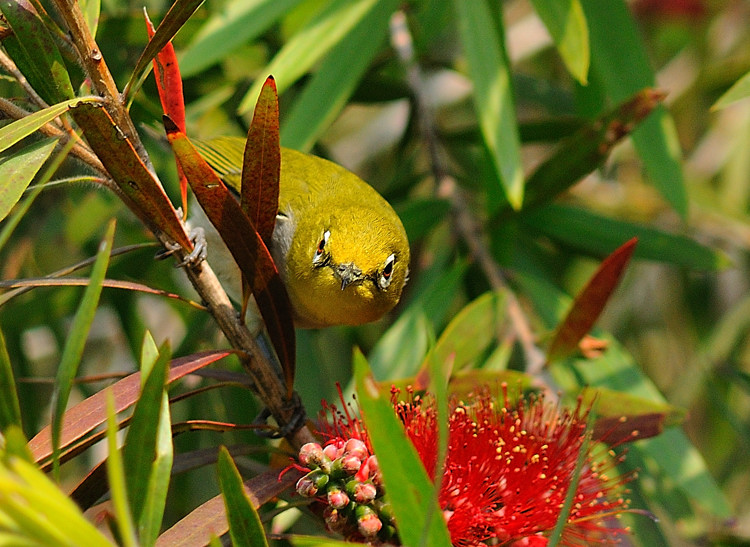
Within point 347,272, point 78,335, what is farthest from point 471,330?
point 78,335

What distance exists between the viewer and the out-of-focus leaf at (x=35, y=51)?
1474 mm

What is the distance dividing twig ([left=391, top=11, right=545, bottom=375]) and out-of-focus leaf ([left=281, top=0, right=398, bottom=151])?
19.6 inches

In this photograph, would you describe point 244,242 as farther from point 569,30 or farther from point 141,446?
point 569,30

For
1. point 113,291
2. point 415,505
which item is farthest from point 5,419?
point 113,291

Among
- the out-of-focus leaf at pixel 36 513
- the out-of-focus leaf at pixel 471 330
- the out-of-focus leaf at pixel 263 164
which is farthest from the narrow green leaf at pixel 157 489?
the out-of-focus leaf at pixel 471 330

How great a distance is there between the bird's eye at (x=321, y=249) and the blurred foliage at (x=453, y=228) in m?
0.32

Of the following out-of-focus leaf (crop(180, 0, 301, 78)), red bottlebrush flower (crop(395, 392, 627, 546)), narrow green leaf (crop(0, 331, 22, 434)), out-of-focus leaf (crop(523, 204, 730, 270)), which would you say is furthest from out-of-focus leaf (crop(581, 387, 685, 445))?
out-of-focus leaf (crop(180, 0, 301, 78))

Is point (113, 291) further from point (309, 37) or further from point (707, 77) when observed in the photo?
point (707, 77)

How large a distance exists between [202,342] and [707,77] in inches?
128

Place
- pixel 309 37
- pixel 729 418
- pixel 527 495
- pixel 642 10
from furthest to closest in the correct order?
pixel 642 10
pixel 729 418
pixel 309 37
pixel 527 495

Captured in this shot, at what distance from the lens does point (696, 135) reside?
5.64 metres

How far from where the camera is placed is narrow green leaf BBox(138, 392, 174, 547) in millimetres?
1227

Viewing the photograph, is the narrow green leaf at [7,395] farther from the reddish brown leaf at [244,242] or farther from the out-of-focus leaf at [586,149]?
the out-of-focus leaf at [586,149]

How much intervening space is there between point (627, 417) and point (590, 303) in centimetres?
32
